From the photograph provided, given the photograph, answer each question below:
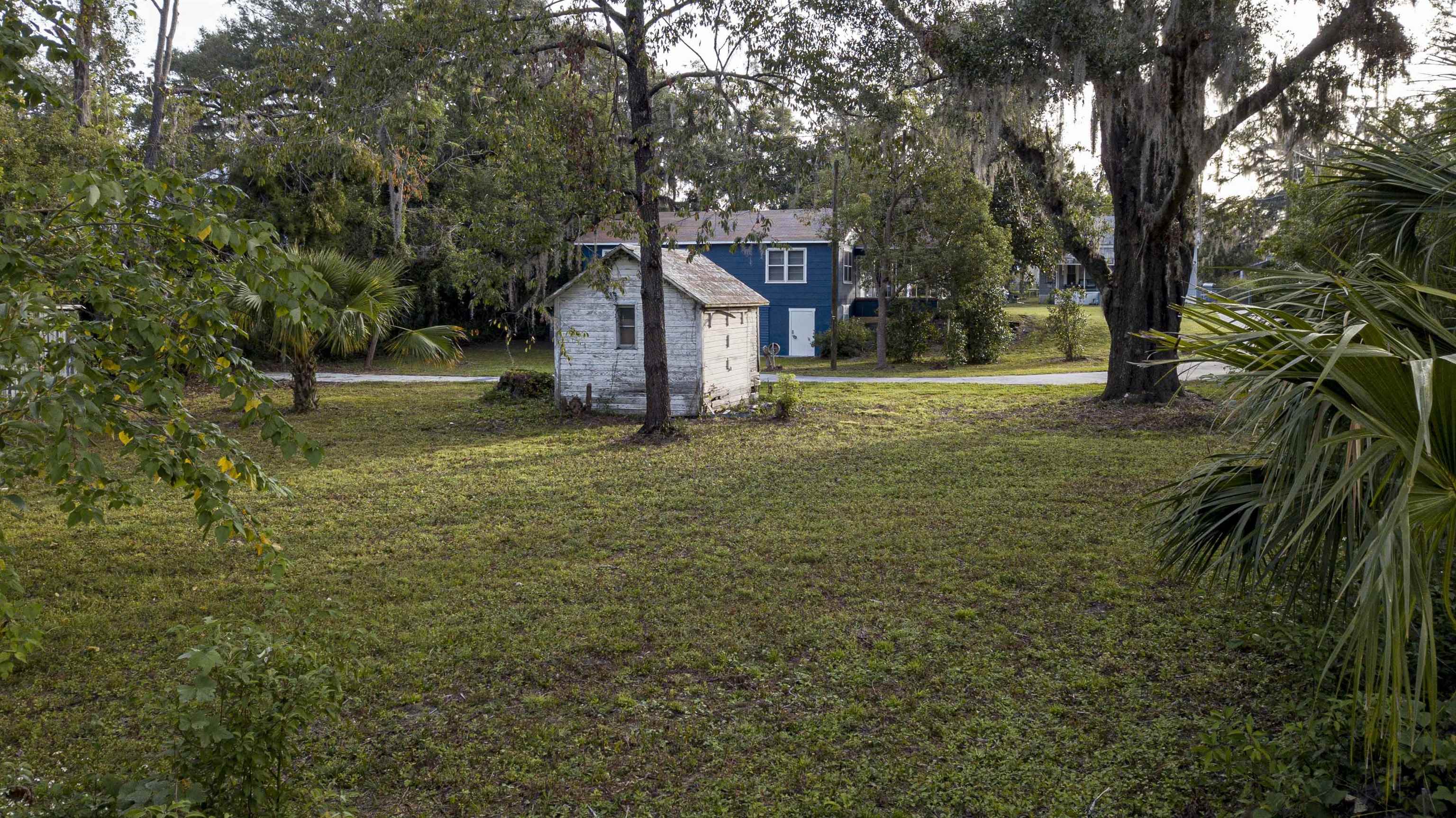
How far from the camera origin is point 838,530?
27.2 ft

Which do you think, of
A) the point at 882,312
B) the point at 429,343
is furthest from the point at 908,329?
the point at 429,343

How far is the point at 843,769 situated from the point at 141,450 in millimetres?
3045

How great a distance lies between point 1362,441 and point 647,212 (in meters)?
10.2

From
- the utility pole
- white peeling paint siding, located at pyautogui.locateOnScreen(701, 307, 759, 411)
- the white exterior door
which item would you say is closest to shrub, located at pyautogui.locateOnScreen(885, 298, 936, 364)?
the utility pole

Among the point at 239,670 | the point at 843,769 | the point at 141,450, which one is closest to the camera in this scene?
the point at 141,450

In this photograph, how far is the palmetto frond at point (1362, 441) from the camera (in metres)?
2.32

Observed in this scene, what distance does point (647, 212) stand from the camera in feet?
41.1

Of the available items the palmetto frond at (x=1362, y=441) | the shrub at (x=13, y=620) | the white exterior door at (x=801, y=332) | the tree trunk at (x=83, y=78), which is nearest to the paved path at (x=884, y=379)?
the white exterior door at (x=801, y=332)

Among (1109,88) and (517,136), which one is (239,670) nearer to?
(517,136)

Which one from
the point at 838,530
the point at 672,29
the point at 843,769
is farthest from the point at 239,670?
the point at 672,29

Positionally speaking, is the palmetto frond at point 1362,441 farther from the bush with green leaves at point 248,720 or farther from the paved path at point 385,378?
the paved path at point 385,378

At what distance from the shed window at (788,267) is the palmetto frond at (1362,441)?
88.2ft

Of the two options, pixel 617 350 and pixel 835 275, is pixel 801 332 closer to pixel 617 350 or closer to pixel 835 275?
pixel 835 275

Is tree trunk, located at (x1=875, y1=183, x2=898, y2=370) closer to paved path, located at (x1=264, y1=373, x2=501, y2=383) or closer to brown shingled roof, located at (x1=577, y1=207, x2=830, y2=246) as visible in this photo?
brown shingled roof, located at (x1=577, y1=207, x2=830, y2=246)
